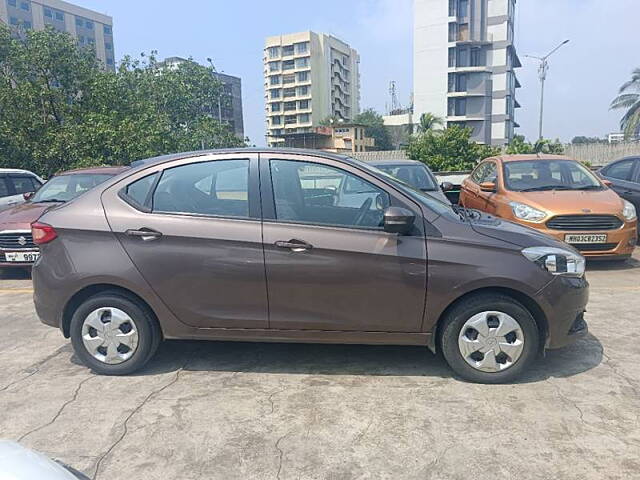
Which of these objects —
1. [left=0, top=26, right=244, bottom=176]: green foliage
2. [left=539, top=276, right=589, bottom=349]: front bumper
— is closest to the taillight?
[left=539, top=276, right=589, bottom=349]: front bumper

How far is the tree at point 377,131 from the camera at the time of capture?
79.2 m

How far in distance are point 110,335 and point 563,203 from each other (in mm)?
5958

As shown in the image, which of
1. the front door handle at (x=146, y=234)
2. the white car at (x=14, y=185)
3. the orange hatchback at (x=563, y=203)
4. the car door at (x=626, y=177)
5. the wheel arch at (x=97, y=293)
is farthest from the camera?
the white car at (x=14, y=185)

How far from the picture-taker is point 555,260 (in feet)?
11.8

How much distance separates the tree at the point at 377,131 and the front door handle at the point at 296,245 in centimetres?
7542

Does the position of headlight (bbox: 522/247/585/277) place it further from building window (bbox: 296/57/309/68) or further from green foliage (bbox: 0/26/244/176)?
building window (bbox: 296/57/309/68)

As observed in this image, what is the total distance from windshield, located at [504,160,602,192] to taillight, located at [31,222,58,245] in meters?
6.27

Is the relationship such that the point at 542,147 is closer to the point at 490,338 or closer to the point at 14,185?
the point at 14,185

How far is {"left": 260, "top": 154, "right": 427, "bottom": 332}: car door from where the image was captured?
3561mm

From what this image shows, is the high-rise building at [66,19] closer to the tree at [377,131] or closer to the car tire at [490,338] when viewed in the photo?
the tree at [377,131]

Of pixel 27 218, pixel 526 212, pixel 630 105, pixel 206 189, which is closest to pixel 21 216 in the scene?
pixel 27 218

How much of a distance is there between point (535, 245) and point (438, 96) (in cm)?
6073

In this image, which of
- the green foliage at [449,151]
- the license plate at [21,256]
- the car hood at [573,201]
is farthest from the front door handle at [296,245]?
the green foliage at [449,151]

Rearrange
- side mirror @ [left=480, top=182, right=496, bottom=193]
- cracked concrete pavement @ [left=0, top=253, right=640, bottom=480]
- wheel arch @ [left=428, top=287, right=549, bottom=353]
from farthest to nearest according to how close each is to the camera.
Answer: side mirror @ [left=480, top=182, right=496, bottom=193], wheel arch @ [left=428, top=287, right=549, bottom=353], cracked concrete pavement @ [left=0, top=253, right=640, bottom=480]
